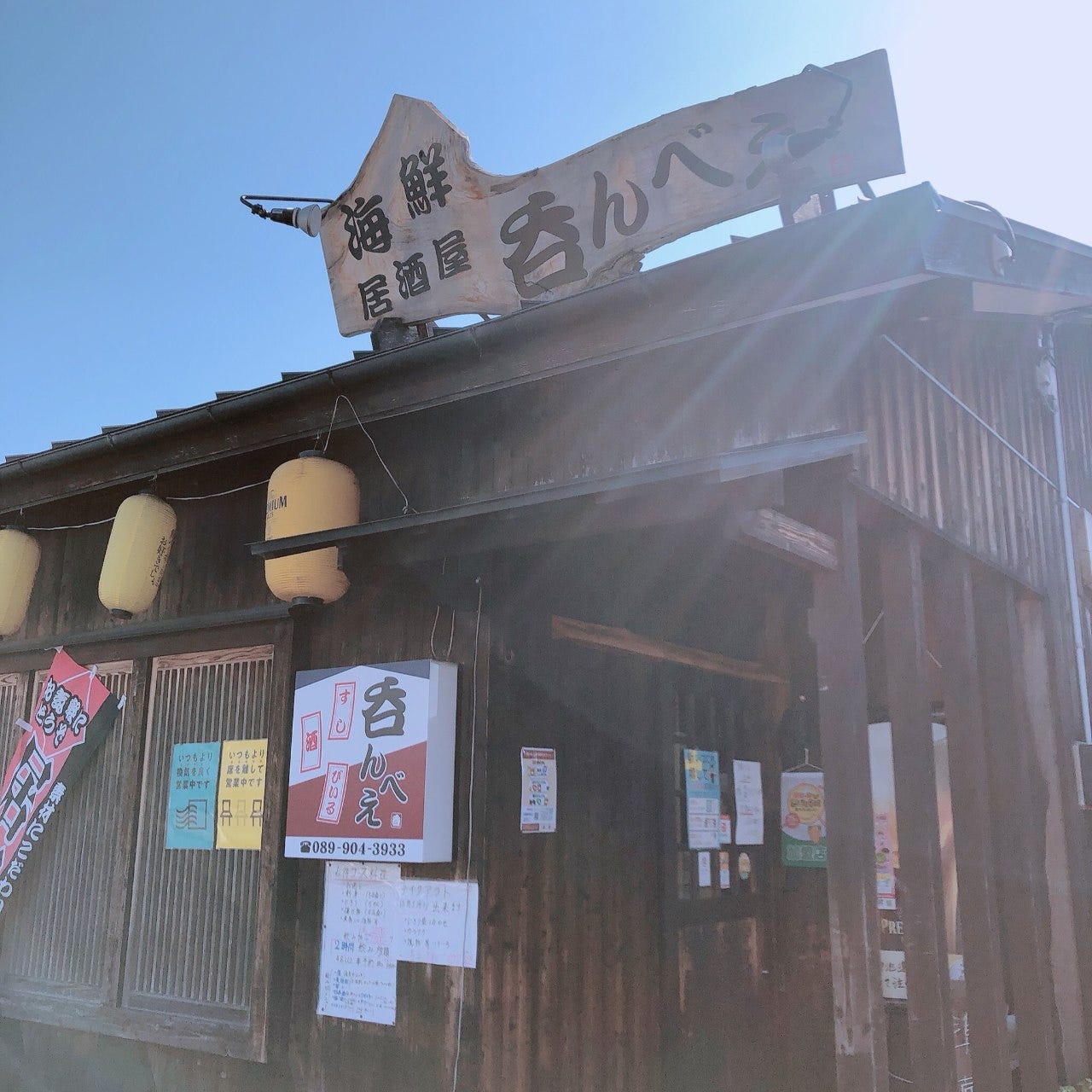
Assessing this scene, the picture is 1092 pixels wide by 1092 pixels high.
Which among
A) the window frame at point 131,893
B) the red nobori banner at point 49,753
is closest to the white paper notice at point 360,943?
the window frame at point 131,893

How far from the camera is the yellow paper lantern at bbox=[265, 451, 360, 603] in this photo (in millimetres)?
5387

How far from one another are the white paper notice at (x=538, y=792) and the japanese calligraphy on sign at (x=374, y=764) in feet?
1.30

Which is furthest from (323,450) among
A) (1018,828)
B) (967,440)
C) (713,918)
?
(1018,828)

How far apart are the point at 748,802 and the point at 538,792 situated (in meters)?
2.16

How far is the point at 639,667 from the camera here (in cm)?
625

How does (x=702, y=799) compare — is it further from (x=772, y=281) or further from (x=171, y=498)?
(x=171, y=498)

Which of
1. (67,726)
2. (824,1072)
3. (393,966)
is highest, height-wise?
(67,726)

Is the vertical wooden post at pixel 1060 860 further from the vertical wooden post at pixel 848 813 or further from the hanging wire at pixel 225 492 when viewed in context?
the hanging wire at pixel 225 492

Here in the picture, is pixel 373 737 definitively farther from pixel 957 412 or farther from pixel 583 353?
pixel 957 412

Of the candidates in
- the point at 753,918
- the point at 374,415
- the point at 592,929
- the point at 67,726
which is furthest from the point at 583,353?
the point at 67,726

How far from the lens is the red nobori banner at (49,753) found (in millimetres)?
6875

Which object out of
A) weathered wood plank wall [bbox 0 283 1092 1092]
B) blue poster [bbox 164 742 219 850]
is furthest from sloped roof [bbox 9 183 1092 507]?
blue poster [bbox 164 742 219 850]

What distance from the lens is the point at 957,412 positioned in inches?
245

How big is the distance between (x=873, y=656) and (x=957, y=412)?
1.86m
